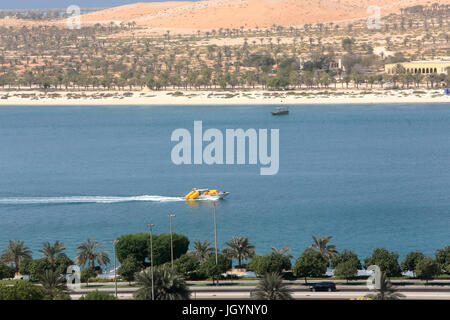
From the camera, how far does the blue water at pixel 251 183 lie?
234ft

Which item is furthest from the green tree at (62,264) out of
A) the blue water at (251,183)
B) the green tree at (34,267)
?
the blue water at (251,183)

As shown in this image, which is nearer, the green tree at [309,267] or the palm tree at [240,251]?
the green tree at [309,267]

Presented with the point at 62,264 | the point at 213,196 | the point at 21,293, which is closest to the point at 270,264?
the point at 62,264

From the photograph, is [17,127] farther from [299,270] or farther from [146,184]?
[299,270]

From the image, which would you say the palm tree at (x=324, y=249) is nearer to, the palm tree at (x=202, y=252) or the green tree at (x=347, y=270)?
the green tree at (x=347, y=270)

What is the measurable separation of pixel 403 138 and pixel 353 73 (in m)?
71.4

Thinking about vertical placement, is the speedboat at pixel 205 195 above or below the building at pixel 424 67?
below

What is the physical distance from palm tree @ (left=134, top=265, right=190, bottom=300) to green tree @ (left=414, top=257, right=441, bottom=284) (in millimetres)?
15383

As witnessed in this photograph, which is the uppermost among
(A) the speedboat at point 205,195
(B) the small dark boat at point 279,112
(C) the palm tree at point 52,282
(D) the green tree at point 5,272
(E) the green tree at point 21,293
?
(B) the small dark boat at point 279,112

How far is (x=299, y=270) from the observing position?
51.2 meters

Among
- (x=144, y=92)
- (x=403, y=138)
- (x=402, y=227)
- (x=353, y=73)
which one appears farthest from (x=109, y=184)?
(x=353, y=73)

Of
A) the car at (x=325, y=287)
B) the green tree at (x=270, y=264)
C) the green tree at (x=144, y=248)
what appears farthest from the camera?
the green tree at (x=144, y=248)

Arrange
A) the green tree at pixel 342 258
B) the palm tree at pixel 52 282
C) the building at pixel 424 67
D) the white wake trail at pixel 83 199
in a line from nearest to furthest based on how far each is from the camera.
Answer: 1. the palm tree at pixel 52 282
2. the green tree at pixel 342 258
3. the white wake trail at pixel 83 199
4. the building at pixel 424 67

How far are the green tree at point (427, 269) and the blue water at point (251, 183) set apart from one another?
11.4 meters
